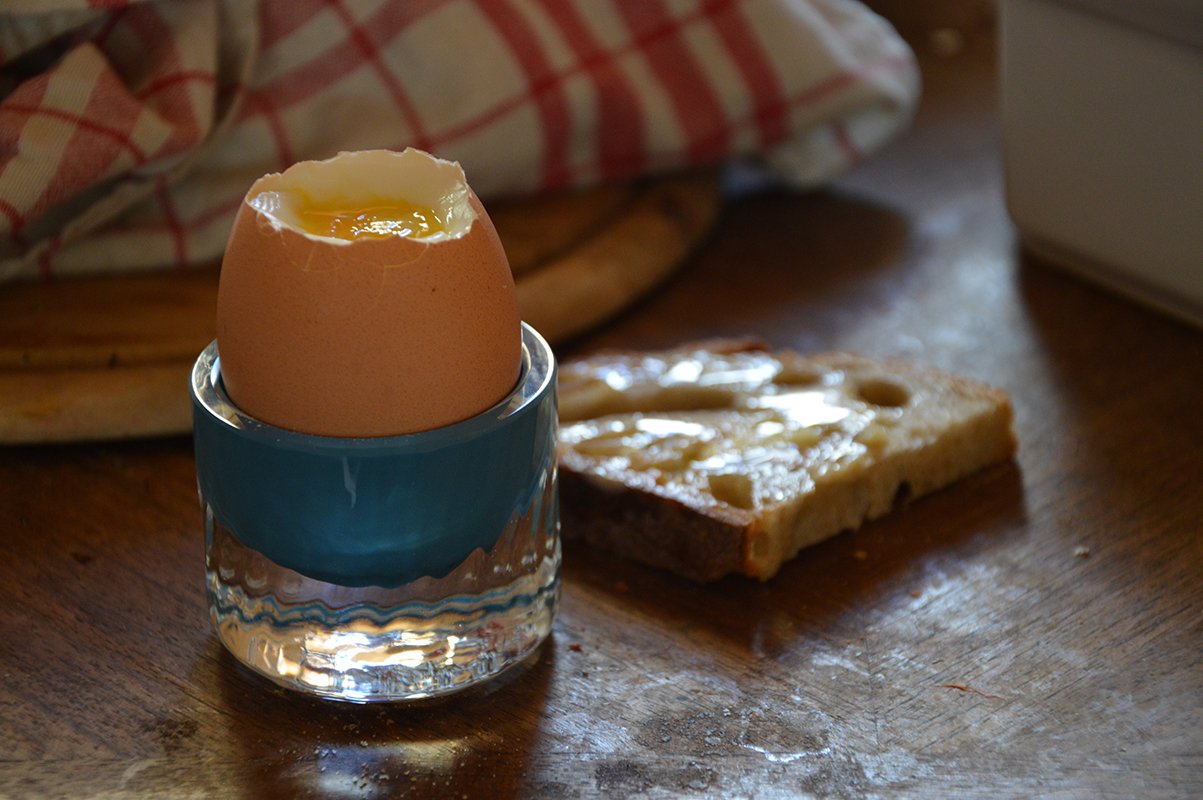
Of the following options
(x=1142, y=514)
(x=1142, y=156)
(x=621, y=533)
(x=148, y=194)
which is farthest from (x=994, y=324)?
(x=148, y=194)

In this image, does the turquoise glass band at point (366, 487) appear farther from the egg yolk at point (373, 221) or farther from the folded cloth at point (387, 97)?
the folded cloth at point (387, 97)

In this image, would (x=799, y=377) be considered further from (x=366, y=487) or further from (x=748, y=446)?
(x=366, y=487)

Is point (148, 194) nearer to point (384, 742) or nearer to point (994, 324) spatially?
point (384, 742)

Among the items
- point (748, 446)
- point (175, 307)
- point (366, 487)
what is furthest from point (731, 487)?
point (175, 307)

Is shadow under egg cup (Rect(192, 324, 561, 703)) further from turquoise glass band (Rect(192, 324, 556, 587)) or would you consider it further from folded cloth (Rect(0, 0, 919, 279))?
folded cloth (Rect(0, 0, 919, 279))

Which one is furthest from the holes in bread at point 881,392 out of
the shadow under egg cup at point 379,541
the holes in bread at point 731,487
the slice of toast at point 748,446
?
the shadow under egg cup at point 379,541
